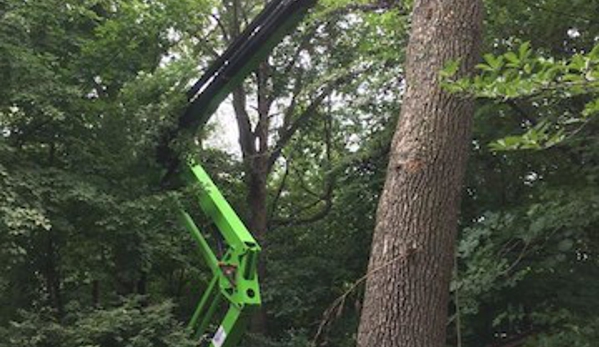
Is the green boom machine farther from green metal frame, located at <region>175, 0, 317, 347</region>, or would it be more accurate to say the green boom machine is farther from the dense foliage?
the dense foliage

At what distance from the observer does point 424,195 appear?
10.7 ft

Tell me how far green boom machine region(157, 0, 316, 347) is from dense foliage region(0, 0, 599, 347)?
0.28 meters

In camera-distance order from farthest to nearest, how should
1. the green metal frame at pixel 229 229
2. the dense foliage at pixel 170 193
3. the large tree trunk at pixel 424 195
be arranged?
the green metal frame at pixel 229 229 → the dense foliage at pixel 170 193 → the large tree trunk at pixel 424 195

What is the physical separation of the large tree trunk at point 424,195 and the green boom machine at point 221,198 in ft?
9.02

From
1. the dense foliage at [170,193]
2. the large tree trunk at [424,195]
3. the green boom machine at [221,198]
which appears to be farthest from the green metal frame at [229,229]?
the large tree trunk at [424,195]

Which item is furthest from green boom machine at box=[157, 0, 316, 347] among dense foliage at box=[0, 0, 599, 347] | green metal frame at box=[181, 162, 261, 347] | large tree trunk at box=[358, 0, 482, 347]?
large tree trunk at box=[358, 0, 482, 347]

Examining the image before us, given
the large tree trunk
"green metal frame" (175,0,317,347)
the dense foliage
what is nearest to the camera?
the large tree trunk

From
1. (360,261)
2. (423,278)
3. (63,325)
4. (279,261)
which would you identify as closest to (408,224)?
(423,278)

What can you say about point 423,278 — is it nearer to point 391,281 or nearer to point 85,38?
point 391,281

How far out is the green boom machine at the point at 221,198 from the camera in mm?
6352

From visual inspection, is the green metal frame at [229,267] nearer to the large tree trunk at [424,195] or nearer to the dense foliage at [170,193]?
the dense foliage at [170,193]

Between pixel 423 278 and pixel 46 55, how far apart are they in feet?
17.2

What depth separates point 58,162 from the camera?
24.0 ft

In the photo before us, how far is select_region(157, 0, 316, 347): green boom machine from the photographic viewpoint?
250 inches
